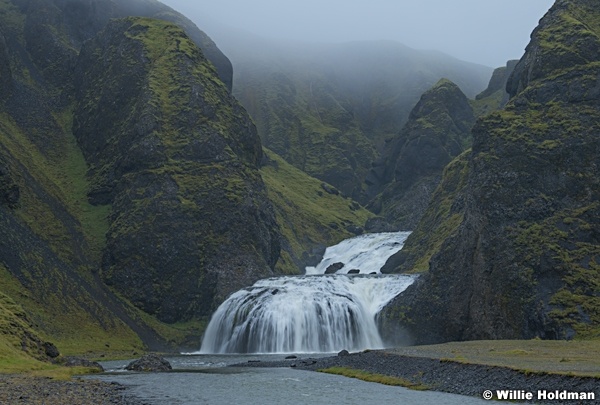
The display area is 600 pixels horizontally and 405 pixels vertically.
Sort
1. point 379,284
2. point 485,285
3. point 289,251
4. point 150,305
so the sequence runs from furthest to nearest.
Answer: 1. point 289,251
2. point 150,305
3. point 379,284
4. point 485,285

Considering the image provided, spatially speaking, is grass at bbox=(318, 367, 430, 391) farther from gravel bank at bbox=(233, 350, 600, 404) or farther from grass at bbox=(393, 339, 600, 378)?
grass at bbox=(393, 339, 600, 378)

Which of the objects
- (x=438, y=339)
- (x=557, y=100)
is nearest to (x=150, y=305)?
(x=438, y=339)

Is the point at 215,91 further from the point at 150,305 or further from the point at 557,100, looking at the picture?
the point at 557,100

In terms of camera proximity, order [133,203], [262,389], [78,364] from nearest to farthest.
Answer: [262,389] → [78,364] → [133,203]

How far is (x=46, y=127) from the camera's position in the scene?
614 feet

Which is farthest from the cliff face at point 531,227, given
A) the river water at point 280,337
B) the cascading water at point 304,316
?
the river water at point 280,337

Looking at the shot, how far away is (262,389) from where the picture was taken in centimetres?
5400

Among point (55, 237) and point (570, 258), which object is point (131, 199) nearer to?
point (55, 237)

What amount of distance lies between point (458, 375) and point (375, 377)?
10.0 metres

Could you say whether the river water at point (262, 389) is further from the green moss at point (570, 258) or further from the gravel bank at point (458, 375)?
the green moss at point (570, 258)

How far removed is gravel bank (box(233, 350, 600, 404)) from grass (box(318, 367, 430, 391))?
28.6 inches

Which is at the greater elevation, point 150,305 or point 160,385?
point 160,385

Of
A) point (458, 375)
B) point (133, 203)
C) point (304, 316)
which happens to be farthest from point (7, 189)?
point (458, 375)

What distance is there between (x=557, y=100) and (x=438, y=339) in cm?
4691
